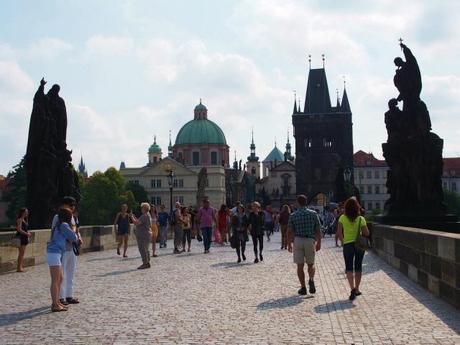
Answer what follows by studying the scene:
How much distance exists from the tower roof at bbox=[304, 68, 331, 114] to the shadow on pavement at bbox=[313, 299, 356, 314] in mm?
119864

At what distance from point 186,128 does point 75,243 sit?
133 metres

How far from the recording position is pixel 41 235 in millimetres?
19375

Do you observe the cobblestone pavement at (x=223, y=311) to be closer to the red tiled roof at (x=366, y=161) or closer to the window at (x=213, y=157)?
the window at (x=213, y=157)

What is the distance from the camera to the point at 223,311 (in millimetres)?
10023

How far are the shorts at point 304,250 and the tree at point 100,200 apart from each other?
85.0 m

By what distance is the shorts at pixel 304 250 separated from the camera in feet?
40.8

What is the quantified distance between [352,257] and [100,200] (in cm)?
8820

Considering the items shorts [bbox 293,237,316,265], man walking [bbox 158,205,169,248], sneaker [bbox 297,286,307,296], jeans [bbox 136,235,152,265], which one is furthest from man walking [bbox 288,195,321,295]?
man walking [bbox 158,205,169,248]

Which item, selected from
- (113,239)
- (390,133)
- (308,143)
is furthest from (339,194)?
(308,143)

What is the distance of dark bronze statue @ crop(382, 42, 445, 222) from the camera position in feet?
63.3

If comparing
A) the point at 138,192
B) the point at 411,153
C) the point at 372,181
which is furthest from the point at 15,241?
the point at 372,181

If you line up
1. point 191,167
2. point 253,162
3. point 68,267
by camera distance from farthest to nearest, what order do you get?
point 253,162
point 191,167
point 68,267

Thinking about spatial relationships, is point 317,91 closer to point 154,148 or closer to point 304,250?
point 154,148

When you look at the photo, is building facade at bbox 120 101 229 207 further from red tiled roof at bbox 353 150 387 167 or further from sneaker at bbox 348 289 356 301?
sneaker at bbox 348 289 356 301
